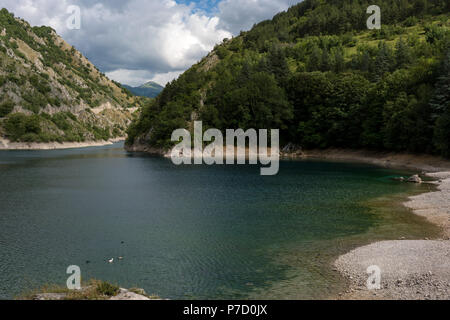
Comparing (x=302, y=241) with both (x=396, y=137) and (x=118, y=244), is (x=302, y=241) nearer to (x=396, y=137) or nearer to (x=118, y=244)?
(x=118, y=244)

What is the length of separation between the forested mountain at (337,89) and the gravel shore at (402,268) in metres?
51.9

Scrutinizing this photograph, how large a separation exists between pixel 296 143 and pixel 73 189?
260 ft

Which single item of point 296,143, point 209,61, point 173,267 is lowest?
point 173,267

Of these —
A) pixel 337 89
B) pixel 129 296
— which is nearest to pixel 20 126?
pixel 337 89

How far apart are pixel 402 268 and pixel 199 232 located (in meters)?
15.9

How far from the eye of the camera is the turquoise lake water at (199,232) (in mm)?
21000

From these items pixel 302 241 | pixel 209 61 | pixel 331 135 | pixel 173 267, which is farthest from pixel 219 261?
pixel 209 61

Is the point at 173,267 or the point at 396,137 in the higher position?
the point at 396,137

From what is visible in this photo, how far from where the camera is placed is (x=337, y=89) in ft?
367
